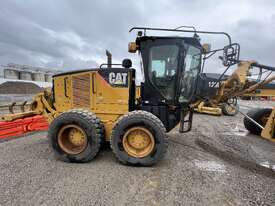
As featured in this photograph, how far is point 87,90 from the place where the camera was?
4.50 meters

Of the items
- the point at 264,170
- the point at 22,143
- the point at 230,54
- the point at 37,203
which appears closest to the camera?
the point at 37,203

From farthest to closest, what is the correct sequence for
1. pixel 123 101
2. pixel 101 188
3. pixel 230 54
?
pixel 230 54 < pixel 123 101 < pixel 101 188

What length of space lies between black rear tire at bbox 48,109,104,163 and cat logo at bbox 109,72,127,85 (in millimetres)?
852

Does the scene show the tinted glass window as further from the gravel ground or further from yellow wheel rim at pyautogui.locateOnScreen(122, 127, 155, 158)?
the gravel ground

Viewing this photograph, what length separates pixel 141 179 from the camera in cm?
338

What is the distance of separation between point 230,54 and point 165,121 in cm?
215

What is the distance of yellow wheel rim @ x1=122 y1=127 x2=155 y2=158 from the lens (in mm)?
3874

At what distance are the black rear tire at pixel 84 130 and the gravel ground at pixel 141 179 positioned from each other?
169 millimetres

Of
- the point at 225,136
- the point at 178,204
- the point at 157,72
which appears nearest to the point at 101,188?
the point at 178,204

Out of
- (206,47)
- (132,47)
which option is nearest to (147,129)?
(132,47)

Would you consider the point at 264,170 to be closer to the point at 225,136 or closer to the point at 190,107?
the point at 190,107

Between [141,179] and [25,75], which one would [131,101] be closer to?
[141,179]

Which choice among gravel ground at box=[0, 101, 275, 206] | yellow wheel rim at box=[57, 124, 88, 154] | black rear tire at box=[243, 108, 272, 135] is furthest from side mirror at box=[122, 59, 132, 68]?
black rear tire at box=[243, 108, 272, 135]

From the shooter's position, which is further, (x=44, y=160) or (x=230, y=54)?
(x=230, y=54)
